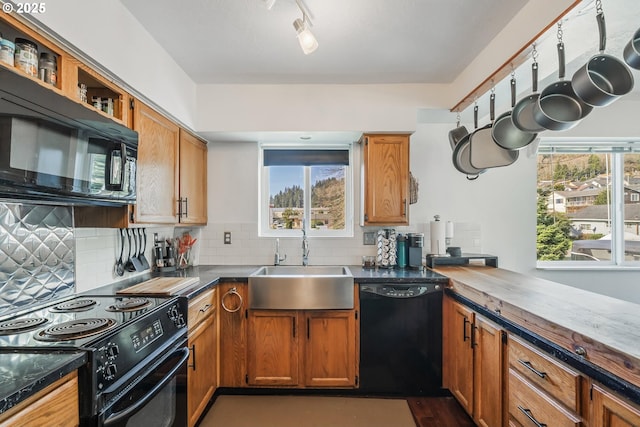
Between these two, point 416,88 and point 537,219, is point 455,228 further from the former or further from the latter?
point 416,88

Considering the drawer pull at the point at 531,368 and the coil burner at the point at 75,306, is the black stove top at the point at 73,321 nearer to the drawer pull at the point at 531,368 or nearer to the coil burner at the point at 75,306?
the coil burner at the point at 75,306

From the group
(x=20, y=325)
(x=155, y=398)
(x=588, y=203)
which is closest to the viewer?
(x=20, y=325)

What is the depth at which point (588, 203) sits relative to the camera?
335 centimetres

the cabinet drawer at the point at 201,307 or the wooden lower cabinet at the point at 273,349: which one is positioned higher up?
the cabinet drawer at the point at 201,307

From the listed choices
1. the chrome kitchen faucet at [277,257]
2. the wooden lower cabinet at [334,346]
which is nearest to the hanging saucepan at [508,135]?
the wooden lower cabinet at [334,346]

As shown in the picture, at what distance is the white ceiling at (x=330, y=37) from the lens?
68.9 inches

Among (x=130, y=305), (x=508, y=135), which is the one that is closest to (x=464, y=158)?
(x=508, y=135)

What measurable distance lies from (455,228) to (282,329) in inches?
73.5

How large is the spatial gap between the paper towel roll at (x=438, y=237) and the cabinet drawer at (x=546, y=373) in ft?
4.33

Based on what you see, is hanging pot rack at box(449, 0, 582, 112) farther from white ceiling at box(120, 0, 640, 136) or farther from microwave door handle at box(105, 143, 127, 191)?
microwave door handle at box(105, 143, 127, 191)

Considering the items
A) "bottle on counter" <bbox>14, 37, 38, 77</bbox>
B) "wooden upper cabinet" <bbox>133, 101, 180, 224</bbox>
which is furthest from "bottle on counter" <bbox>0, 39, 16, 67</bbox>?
"wooden upper cabinet" <bbox>133, 101, 180, 224</bbox>

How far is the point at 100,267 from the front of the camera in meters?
2.00

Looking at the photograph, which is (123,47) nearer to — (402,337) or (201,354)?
(201,354)

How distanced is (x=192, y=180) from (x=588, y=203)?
3.89 meters
